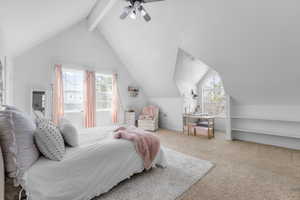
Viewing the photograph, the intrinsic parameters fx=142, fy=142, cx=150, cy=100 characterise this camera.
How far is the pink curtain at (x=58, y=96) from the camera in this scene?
158 inches

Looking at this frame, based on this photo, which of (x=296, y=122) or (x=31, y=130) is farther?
(x=296, y=122)

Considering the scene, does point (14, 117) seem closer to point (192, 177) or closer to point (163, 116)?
point (192, 177)

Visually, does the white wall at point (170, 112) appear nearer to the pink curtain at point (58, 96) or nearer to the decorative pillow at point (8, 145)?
the pink curtain at point (58, 96)

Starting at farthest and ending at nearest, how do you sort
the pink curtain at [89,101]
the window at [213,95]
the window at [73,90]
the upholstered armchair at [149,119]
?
the upholstered armchair at [149,119] → the window at [213,95] → the pink curtain at [89,101] → the window at [73,90]

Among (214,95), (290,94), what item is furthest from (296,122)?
(214,95)

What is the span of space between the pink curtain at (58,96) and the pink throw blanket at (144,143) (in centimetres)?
283

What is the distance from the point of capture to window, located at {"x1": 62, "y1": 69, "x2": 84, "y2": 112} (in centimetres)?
439

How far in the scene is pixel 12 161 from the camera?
126cm

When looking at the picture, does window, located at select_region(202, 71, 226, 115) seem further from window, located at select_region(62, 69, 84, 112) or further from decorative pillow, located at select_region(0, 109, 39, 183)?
decorative pillow, located at select_region(0, 109, 39, 183)

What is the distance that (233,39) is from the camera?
9.18ft

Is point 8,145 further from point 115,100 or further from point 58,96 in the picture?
point 115,100

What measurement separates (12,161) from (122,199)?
1.15 m

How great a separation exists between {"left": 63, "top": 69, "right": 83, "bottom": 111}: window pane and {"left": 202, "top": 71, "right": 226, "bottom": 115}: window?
452cm

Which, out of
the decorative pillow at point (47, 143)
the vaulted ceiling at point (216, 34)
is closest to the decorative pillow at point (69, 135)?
the decorative pillow at point (47, 143)
